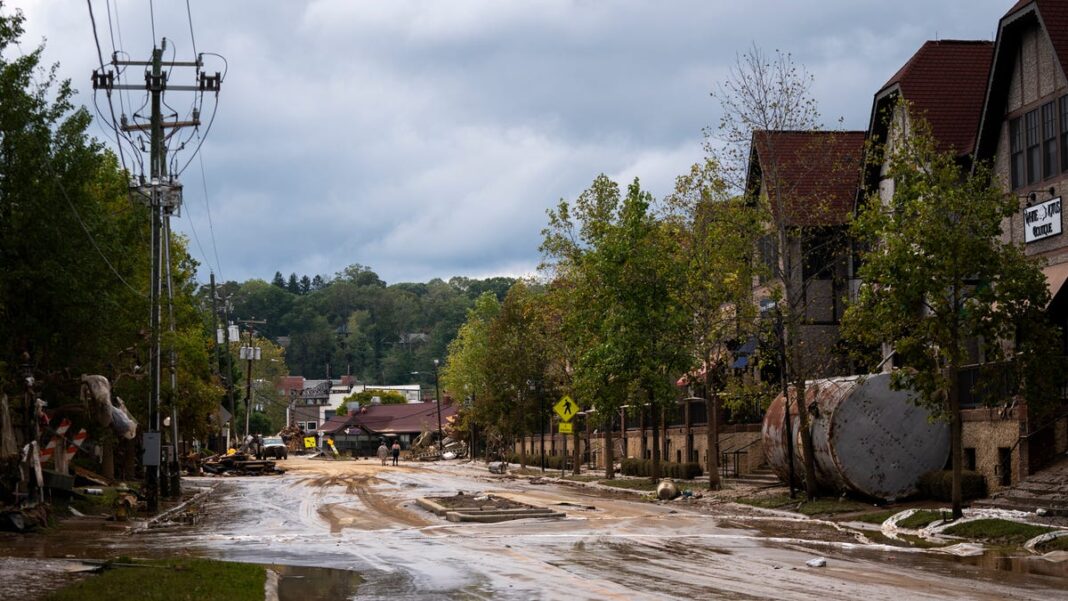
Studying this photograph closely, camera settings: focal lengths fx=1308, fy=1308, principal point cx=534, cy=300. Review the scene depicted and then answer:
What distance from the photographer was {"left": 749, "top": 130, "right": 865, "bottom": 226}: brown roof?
35406mm

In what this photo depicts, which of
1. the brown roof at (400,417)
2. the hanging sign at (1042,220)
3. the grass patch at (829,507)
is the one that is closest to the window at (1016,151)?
the hanging sign at (1042,220)

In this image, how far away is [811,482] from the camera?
110 ft

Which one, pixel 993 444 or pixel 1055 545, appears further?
pixel 993 444

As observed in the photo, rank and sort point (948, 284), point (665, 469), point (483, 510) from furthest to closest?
point (665, 469), point (483, 510), point (948, 284)

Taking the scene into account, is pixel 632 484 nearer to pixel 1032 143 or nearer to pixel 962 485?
pixel 962 485

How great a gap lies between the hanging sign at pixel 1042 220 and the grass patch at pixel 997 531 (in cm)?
890

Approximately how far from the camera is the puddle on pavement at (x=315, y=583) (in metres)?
15.7

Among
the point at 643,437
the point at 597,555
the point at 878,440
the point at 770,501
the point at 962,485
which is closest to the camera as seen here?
the point at 597,555

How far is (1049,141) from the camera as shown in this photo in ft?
102

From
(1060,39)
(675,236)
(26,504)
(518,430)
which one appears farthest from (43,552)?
(518,430)

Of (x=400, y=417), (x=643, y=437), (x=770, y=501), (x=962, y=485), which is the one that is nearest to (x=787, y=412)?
(x=770, y=501)

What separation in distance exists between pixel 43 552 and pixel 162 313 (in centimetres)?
1968

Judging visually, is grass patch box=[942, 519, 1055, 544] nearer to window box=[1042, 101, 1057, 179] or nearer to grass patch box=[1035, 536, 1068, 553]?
grass patch box=[1035, 536, 1068, 553]

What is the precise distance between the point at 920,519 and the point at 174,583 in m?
16.6
